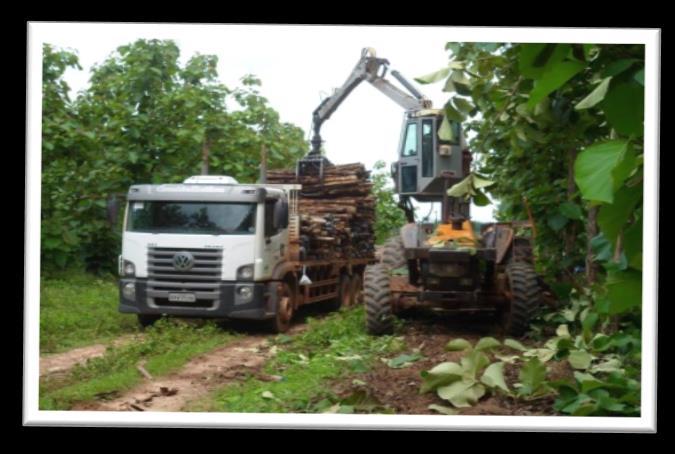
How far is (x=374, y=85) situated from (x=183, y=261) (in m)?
2.50

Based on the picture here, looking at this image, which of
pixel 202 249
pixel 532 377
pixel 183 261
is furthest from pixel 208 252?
pixel 532 377

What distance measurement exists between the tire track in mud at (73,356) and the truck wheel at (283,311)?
1.55 meters

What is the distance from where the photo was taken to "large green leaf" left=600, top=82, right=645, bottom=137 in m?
3.76

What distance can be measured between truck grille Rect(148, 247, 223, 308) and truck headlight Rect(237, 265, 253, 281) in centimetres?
22

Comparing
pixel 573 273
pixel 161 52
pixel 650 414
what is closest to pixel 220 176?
pixel 161 52

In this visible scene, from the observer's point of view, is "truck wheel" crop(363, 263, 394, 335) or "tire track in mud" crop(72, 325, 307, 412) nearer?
"tire track in mud" crop(72, 325, 307, 412)

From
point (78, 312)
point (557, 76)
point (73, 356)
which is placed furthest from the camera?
point (78, 312)

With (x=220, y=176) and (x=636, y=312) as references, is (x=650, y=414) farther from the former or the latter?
(x=220, y=176)

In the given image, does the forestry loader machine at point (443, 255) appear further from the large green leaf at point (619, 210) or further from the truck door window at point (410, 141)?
the large green leaf at point (619, 210)

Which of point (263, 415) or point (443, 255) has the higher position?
point (443, 255)

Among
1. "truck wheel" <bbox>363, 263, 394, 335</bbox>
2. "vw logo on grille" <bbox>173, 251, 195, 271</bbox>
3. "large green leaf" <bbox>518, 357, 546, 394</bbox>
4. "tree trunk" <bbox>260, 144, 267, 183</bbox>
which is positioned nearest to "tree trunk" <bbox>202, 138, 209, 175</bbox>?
"tree trunk" <bbox>260, 144, 267, 183</bbox>

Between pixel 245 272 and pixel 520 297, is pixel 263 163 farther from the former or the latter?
pixel 520 297

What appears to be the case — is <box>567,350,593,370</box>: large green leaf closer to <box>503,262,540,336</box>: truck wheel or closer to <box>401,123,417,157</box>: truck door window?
<box>503,262,540,336</box>: truck wheel

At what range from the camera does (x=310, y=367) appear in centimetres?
620
